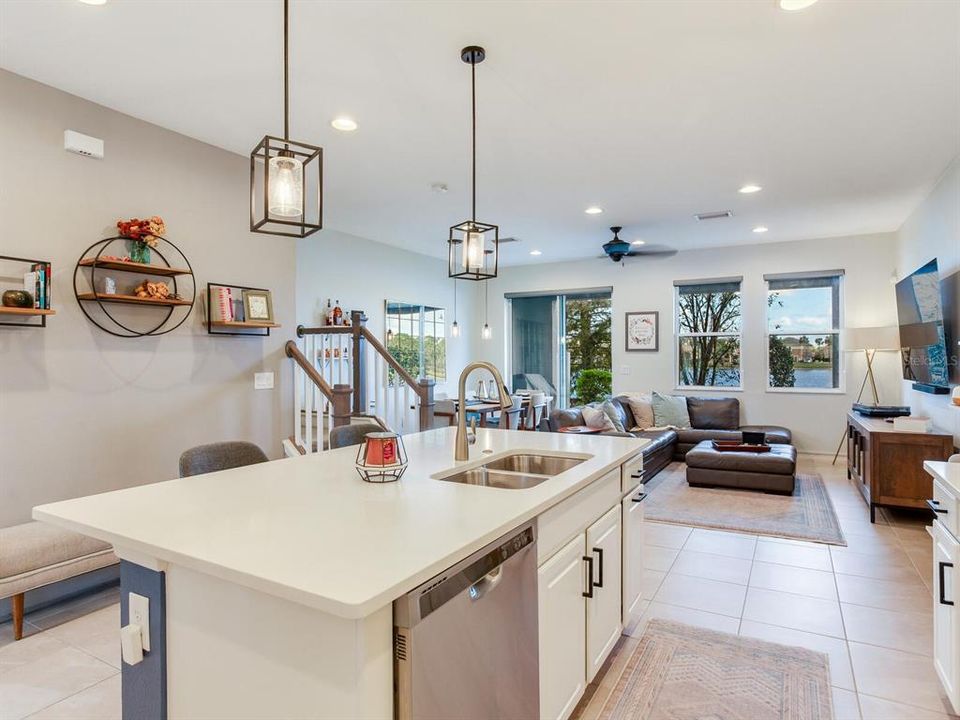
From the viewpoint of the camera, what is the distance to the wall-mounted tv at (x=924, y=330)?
4.44m

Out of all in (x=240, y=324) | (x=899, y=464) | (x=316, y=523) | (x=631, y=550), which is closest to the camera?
(x=316, y=523)

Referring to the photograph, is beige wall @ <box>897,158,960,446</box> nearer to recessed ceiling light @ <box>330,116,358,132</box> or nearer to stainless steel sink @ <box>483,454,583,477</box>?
stainless steel sink @ <box>483,454,583,477</box>

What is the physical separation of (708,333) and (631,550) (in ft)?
19.4

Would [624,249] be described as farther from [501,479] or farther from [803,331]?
[501,479]

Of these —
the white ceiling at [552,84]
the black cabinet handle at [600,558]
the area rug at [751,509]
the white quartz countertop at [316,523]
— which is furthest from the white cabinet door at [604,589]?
the area rug at [751,509]

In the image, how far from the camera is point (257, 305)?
4.03 m

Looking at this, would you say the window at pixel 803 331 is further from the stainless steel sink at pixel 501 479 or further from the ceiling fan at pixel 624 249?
the stainless steel sink at pixel 501 479

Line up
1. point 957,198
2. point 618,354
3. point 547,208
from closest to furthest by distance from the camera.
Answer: point 957,198 < point 547,208 < point 618,354

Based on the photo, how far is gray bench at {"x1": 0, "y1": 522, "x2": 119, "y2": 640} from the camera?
258 centimetres

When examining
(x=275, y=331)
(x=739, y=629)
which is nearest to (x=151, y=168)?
(x=275, y=331)

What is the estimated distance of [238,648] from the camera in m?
1.24

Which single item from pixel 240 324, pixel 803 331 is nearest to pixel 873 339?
pixel 803 331

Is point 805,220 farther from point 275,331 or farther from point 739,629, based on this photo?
point 275,331

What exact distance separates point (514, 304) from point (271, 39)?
22.4 ft
